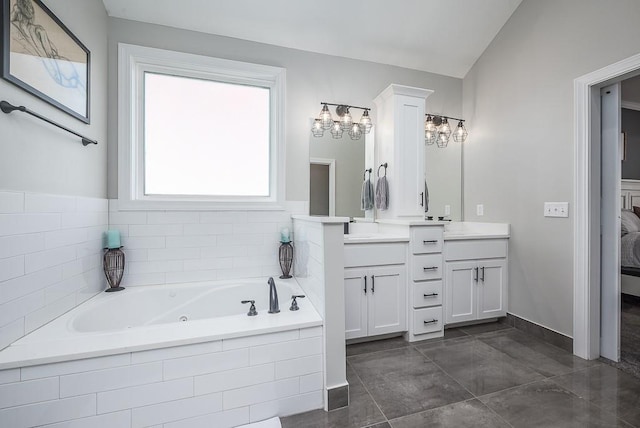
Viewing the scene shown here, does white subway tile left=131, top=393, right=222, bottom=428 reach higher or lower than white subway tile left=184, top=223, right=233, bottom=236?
lower

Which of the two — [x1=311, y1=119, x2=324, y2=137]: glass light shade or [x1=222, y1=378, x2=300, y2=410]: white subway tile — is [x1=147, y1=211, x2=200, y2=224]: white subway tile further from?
[x1=222, y1=378, x2=300, y2=410]: white subway tile

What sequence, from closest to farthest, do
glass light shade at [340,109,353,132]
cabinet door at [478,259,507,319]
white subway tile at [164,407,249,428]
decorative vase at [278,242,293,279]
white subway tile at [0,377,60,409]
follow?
white subway tile at [0,377,60,409]
white subway tile at [164,407,249,428]
decorative vase at [278,242,293,279]
cabinet door at [478,259,507,319]
glass light shade at [340,109,353,132]

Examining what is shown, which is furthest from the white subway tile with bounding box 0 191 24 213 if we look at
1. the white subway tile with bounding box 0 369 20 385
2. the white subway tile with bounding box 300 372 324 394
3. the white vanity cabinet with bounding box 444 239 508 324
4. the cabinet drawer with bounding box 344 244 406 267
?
the white vanity cabinet with bounding box 444 239 508 324

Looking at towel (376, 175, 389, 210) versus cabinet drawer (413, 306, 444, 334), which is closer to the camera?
cabinet drawer (413, 306, 444, 334)

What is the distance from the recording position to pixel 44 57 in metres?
1.50

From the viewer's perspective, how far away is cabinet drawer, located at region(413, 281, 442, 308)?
235 cm

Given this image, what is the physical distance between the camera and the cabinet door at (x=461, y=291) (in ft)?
8.17

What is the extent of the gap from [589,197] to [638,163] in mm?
2897

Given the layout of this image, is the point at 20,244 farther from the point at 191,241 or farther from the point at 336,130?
the point at 336,130

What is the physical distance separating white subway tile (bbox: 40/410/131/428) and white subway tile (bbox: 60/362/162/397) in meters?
0.11

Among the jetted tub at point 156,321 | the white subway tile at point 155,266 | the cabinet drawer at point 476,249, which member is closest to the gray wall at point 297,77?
the white subway tile at point 155,266

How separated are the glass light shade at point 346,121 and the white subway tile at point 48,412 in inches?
99.0

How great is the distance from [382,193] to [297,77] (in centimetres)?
132

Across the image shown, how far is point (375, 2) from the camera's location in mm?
2383
